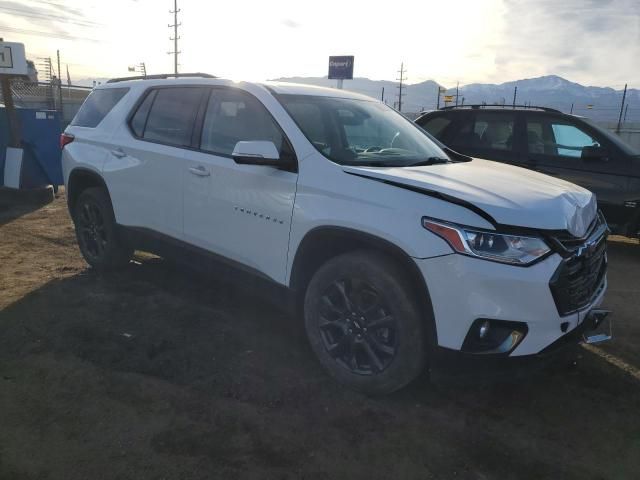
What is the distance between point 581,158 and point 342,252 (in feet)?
14.6

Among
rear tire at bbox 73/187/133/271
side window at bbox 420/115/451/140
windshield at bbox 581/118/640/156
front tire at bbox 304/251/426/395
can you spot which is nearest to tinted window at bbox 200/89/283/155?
front tire at bbox 304/251/426/395

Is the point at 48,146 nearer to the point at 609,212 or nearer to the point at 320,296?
the point at 320,296

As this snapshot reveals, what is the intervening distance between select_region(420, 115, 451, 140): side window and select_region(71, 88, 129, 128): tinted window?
4222 millimetres

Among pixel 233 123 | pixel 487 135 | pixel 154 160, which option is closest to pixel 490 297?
pixel 233 123

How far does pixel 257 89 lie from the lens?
3.51 m

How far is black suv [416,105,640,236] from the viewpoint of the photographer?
234 inches

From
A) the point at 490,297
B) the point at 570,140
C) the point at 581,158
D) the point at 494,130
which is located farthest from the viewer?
the point at 494,130

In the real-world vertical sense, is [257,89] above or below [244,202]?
above

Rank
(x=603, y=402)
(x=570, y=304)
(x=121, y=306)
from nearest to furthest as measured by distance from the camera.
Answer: (x=570, y=304), (x=603, y=402), (x=121, y=306)

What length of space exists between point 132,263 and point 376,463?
375 centimetres

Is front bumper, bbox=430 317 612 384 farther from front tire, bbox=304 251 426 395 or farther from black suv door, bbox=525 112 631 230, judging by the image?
black suv door, bbox=525 112 631 230

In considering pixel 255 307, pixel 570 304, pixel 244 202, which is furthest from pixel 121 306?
pixel 570 304

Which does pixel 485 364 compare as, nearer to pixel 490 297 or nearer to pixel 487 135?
pixel 490 297

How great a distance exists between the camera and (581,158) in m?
6.10
